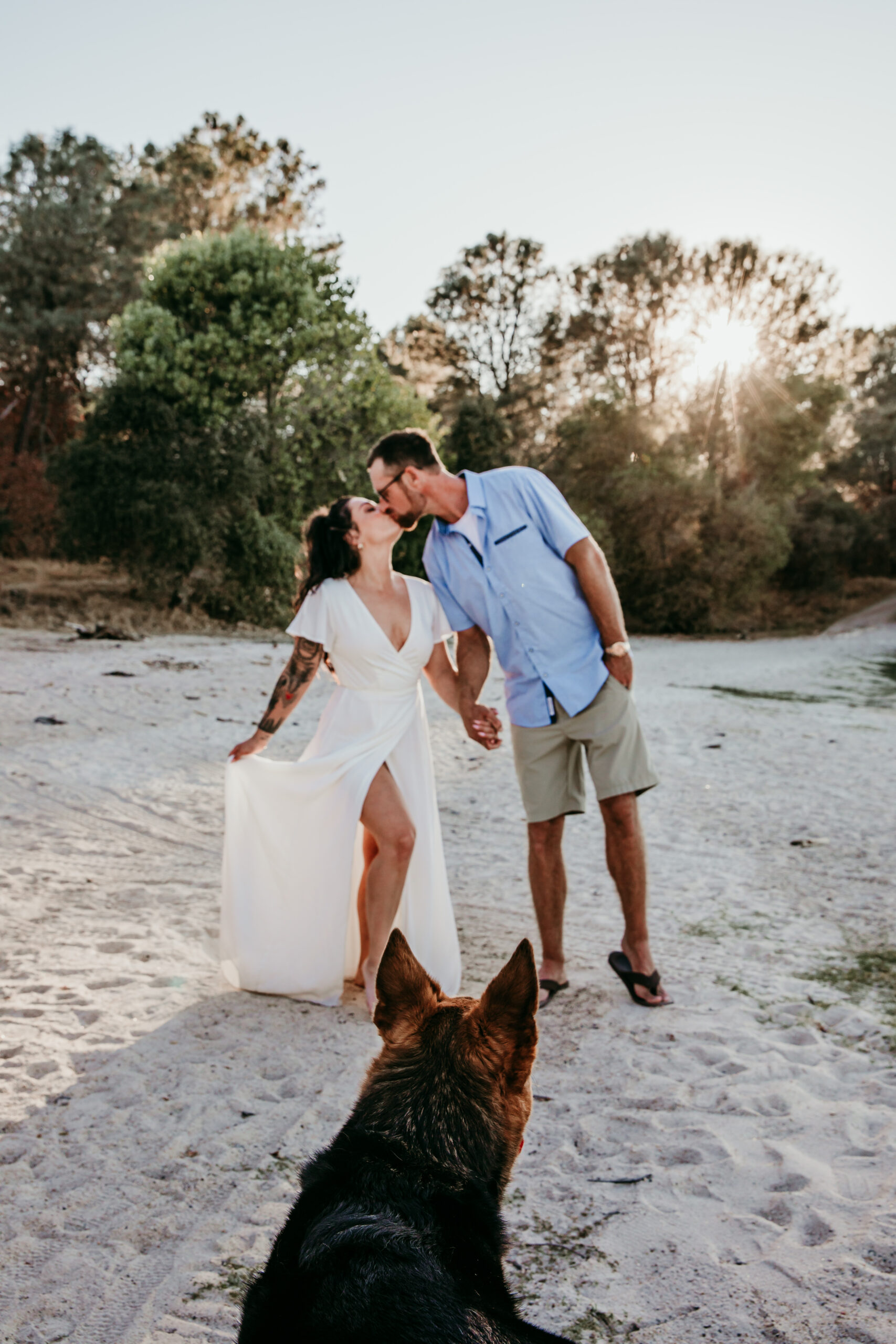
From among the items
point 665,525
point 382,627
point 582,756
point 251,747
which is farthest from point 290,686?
point 665,525

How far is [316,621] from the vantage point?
4055mm

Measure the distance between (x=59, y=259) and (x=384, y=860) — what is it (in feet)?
94.6

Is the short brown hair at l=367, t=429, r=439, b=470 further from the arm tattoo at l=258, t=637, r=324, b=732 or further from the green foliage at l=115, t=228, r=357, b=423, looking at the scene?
the green foliage at l=115, t=228, r=357, b=423

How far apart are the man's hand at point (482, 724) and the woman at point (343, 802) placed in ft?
0.51

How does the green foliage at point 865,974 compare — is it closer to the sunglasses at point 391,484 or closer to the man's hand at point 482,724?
the man's hand at point 482,724

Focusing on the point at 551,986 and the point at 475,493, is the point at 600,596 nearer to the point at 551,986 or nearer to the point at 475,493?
the point at 475,493

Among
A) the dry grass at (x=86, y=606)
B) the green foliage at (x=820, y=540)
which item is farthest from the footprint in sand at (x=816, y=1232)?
the green foliage at (x=820, y=540)

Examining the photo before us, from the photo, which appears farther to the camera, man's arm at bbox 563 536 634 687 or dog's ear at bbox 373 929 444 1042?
man's arm at bbox 563 536 634 687

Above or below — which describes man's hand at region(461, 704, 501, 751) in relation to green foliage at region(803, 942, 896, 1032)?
above

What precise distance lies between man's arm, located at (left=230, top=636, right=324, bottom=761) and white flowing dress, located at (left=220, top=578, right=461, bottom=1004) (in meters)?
0.09

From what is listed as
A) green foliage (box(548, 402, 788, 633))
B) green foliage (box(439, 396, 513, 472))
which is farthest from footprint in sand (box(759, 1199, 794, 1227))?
green foliage (box(439, 396, 513, 472))

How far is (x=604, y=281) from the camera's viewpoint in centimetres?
3650

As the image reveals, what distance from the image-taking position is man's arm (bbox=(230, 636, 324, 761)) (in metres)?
4.12

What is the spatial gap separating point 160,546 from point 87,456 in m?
2.38
